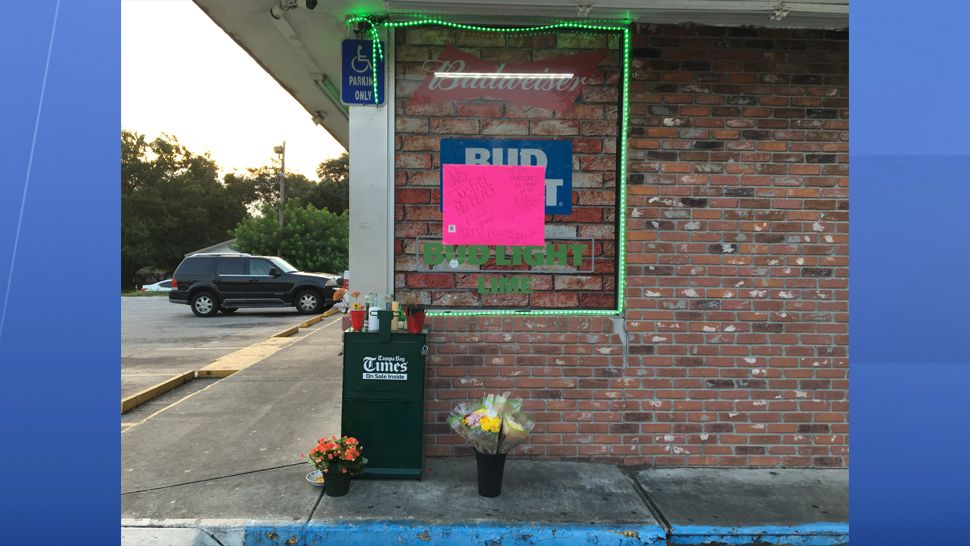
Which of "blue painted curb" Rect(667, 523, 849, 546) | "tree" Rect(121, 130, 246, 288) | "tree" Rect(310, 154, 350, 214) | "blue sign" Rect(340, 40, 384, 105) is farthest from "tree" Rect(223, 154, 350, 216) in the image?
"blue painted curb" Rect(667, 523, 849, 546)

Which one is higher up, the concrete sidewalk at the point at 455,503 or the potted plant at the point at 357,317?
the potted plant at the point at 357,317

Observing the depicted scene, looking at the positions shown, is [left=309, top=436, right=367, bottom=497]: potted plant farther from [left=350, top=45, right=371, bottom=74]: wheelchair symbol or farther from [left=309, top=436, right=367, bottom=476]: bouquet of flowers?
[left=350, top=45, right=371, bottom=74]: wheelchair symbol

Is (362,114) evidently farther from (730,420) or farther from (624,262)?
(730,420)

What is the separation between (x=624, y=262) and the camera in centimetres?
440

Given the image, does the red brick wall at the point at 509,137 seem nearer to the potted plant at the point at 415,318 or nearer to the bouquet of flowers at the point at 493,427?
the potted plant at the point at 415,318

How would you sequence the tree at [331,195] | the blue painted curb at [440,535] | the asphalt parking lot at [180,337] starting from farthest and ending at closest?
the tree at [331,195], the asphalt parking lot at [180,337], the blue painted curb at [440,535]

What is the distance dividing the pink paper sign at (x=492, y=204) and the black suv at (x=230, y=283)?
1304 cm

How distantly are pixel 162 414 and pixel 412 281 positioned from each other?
344cm

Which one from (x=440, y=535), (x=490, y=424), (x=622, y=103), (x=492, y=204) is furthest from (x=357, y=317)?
(x=622, y=103)

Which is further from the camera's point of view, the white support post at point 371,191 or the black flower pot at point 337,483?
the white support post at point 371,191

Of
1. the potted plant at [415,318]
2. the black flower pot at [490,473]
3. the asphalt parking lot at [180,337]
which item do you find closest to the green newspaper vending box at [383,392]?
the potted plant at [415,318]

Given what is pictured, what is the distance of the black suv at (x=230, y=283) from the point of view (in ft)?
52.7

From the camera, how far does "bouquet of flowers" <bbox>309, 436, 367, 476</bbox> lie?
367 centimetres

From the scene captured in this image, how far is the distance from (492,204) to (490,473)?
1.99m
